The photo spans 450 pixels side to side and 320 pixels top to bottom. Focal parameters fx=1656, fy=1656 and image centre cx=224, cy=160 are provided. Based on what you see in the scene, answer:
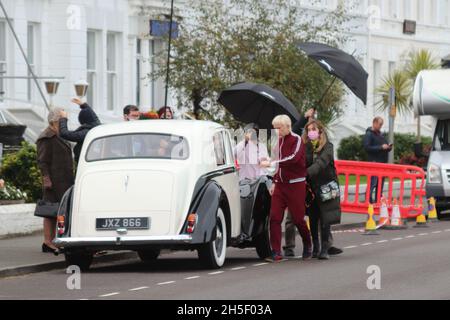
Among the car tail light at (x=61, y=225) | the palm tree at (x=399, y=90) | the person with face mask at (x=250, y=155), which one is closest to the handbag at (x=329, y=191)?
the person with face mask at (x=250, y=155)

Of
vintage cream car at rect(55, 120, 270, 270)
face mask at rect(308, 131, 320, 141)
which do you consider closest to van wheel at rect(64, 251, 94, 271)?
vintage cream car at rect(55, 120, 270, 270)

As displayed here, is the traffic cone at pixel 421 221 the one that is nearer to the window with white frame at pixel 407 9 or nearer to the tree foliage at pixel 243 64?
the tree foliage at pixel 243 64

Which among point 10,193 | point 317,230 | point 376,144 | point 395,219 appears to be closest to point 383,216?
point 395,219

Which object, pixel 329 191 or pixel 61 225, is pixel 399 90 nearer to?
pixel 329 191

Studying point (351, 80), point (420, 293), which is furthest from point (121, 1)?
point (420, 293)

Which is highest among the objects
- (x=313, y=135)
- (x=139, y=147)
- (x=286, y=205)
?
(x=313, y=135)

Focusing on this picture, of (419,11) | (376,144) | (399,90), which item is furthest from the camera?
(419,11)

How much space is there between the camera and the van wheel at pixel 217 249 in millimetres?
18812

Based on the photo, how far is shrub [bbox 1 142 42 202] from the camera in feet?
87.0

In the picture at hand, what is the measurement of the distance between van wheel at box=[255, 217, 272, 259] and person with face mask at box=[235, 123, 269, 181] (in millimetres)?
1022

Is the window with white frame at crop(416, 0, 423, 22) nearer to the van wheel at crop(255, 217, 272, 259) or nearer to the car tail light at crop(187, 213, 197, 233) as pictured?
the van wheel at crop(255, 217, 272, 259)

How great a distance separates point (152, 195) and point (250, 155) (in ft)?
12.6

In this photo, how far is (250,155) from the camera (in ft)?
72.6

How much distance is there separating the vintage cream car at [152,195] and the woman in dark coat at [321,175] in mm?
1109
